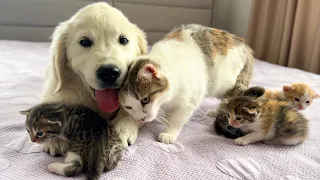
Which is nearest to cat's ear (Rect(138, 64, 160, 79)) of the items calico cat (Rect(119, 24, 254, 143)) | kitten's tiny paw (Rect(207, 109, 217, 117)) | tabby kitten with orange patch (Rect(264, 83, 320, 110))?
calico cat (Rect(119, 24, 254, 143))

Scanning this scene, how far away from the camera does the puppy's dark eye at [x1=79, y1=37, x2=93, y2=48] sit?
3.72 feet

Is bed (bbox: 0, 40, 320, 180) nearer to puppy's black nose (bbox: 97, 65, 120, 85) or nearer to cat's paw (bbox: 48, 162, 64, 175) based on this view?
cat's paw (bbox: 48, 162, 64, 175)

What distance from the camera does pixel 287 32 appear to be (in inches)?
118

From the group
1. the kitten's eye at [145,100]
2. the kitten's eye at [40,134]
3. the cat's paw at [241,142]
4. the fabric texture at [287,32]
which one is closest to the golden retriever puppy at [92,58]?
the kitten's eye at [145,100]

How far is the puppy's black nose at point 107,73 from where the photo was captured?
1025 mm

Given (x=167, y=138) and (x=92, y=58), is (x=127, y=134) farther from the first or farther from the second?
(x=92, y=58)

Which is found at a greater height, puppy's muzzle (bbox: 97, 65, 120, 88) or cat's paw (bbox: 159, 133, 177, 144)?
puppy's muzzle (bbox: 97, 65, 120, 88)

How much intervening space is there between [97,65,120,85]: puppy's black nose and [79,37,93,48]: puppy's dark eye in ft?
0.50

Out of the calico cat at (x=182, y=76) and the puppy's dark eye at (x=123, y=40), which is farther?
the puppy's dark eye at (x=123, y=40)

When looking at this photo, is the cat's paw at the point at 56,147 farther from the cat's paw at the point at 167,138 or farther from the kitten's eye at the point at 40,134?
the cat's paw at the point at 167,138

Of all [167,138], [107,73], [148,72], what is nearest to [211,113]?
[167,138]

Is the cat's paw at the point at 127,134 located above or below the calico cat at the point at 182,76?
below

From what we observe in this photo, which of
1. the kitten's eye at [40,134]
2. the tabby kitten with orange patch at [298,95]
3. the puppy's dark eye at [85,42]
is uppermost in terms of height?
the puppy's dark eye at [85,42]

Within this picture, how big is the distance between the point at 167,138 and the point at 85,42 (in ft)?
1.51
